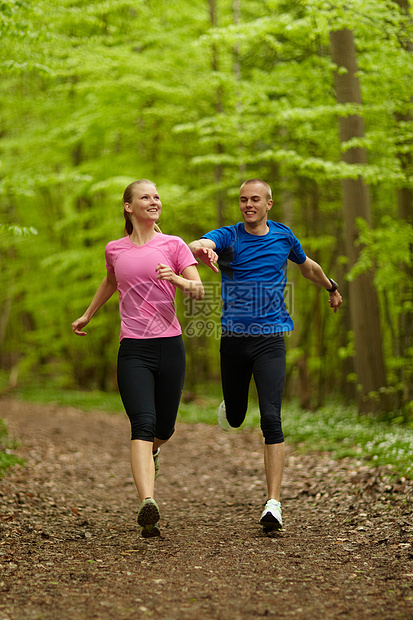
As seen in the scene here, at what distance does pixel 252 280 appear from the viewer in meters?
4.93

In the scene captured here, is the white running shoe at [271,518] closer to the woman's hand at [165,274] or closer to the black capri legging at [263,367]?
the black capri legging at [263,367]

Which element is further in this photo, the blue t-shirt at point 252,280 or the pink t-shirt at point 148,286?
the blue t-shirt at point 252,280

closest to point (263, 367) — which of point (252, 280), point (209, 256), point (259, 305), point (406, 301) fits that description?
point (259, 305)

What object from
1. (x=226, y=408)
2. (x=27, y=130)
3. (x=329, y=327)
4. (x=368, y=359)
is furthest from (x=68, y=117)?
(x=226, y=408)

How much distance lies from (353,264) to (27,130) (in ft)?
38.4

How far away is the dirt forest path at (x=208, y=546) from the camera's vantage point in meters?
3.26

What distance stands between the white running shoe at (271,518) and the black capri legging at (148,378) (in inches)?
37.9

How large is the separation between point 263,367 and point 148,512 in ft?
4.36

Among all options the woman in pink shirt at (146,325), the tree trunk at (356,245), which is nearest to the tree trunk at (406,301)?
the tree trunk at (356,245)

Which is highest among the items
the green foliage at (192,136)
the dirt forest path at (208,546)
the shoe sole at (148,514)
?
the green foliage at (192,136)

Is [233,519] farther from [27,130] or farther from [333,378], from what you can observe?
[27,130]

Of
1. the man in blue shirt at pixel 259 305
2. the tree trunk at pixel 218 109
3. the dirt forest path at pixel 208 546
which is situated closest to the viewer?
the dirt forest path at pixel 208 546

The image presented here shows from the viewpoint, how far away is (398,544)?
Answer: 436cm

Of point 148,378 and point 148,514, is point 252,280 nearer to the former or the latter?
point 148,378
